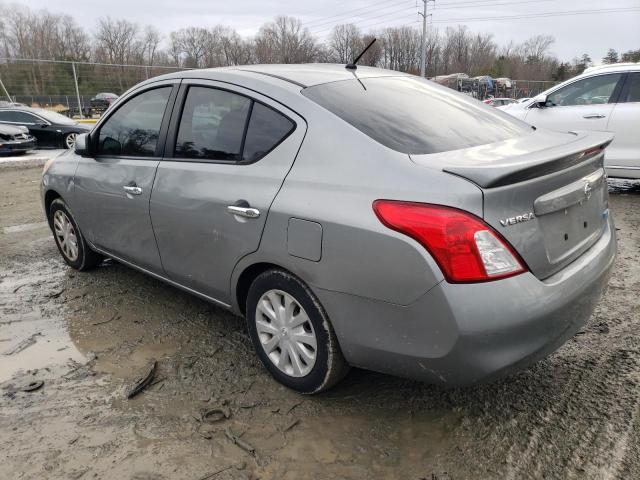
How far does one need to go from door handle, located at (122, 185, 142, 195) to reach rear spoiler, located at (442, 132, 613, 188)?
83.0 inches

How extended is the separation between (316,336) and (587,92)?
6.79m

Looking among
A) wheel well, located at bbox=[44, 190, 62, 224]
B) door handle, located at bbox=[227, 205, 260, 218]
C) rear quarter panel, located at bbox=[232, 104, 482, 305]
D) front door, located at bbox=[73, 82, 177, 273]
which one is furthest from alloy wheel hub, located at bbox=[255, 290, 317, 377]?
wheel well, located at bbox=[44, 190, 62, 224]

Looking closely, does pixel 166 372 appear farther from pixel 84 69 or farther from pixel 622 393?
pixel 84 69

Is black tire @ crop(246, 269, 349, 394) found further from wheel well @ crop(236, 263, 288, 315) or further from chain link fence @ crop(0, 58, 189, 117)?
chain link fence @ crop(0, 58, 189, 117)

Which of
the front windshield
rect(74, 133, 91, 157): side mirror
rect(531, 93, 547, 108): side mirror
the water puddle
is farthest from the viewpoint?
the front windshield

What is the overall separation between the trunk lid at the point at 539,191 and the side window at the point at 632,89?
17.6 ft

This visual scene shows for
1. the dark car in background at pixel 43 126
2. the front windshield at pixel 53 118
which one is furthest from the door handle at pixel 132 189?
the front windshield at pixel 53 118

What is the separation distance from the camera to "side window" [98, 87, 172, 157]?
345 cm

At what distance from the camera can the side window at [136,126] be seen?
345 cm

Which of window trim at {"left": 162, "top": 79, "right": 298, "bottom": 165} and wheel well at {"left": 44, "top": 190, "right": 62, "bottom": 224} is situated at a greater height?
window trim at {"left": 162, "top": 79, "right": 298, "bottom": 165}

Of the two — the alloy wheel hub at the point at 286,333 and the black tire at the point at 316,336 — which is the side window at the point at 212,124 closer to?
the black tire at the point at 316,336

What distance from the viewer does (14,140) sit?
1345 cm

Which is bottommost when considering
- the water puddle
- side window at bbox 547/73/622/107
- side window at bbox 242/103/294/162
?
the water puddle

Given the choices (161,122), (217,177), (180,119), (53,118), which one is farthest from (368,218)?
(53,118)
